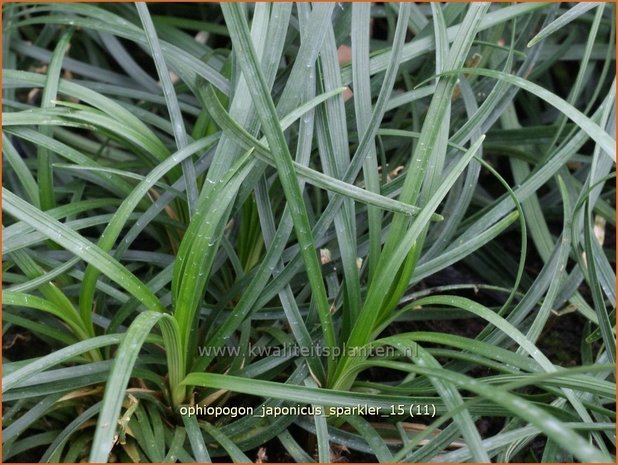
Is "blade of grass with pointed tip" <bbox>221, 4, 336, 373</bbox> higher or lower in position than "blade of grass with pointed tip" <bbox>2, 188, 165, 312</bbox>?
higher

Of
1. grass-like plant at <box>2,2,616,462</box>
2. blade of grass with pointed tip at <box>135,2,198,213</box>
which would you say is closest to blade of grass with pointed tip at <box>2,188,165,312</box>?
grass-like plant at <box>2,2,616,462</box>

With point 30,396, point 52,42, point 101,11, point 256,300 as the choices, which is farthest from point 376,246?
point 52,42

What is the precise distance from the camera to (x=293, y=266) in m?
0.81

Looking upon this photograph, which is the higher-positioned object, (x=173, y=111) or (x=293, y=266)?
(x=173, y=111)

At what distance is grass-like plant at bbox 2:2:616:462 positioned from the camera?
0.74 metres

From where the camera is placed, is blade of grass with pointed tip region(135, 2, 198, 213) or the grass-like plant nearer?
the grass-like plant

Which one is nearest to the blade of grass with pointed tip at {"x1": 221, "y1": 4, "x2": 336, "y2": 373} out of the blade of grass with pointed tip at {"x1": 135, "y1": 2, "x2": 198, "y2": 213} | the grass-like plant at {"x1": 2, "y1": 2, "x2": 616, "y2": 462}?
the grass-like plant at {"x1": 2, "y1": 2, "x2": 616, "y2": 462}

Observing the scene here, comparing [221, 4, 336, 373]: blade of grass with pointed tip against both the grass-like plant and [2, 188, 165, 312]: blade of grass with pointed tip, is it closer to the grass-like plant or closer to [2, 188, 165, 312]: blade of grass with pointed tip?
the grass-like plant

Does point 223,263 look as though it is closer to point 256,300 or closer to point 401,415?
point 256,300

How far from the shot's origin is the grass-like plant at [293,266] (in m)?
0.74

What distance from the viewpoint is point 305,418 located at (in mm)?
860

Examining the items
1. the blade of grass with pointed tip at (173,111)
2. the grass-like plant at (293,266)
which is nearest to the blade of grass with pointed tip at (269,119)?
the grass-like plant at (293,266)

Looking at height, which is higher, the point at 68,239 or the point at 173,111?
the point at 173,111

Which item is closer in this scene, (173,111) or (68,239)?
(68,239)
